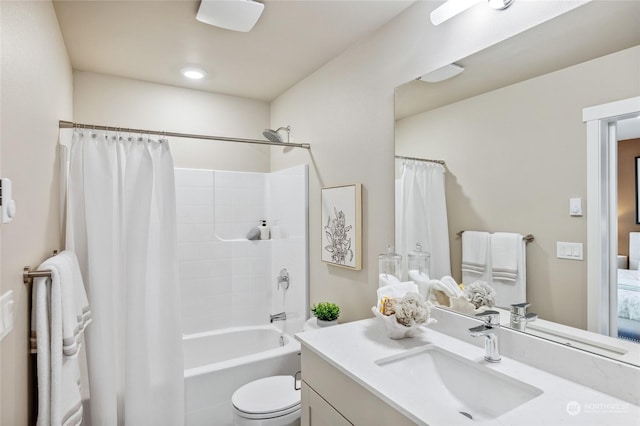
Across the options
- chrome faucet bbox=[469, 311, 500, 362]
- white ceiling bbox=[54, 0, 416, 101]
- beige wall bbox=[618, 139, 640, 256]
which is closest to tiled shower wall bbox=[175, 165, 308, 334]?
white ceiling bbox=[54, 0, 416, 101]

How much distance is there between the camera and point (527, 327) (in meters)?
1.26

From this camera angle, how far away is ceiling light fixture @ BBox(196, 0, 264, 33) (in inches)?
67.2

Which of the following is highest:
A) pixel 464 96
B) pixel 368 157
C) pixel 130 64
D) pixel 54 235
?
pixel 130 64

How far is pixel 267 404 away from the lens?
1871 millimetres

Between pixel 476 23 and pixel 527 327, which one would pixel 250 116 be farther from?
pixel 527 327

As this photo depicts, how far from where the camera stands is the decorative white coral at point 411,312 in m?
1.42

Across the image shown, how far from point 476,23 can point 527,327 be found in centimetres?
124

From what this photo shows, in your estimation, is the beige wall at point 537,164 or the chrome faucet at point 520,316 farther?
the chrome faucet at point 520,316

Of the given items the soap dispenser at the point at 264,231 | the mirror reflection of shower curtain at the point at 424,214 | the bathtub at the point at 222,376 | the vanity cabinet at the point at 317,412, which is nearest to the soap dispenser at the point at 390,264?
the mirror reflection of shower curtain at the point at 424,214

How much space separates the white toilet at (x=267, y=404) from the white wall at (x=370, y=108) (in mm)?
582

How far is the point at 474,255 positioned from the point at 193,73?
94.9 inches

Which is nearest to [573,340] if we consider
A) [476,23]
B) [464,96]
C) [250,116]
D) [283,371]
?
[464,96]

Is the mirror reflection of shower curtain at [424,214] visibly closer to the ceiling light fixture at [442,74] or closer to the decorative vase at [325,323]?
the ceiling light fixture at [442,74]

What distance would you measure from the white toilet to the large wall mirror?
1.16 metres
